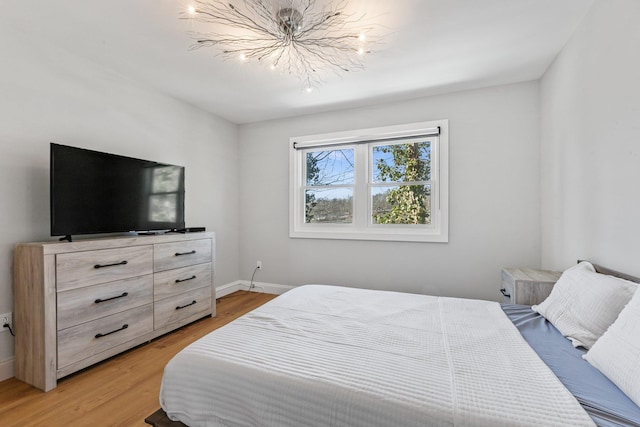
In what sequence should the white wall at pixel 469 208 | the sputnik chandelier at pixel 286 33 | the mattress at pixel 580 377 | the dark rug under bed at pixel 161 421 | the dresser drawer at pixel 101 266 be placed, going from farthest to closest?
1. the white wall at pixel 469 208
2. the dresser drawer at pixel 101 266
3. the sputnik chandelier at pixel 286 33
4. the dark rug under bed at pixel 161 421
5. the mattress at pixel 580 377

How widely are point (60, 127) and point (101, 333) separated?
5.41ft

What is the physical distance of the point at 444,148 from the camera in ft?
10.6

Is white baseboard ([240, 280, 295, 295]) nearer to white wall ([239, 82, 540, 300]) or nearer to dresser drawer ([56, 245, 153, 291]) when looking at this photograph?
white wall ([239, 82, 540, 300])

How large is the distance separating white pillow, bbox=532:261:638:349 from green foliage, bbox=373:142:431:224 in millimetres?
1842

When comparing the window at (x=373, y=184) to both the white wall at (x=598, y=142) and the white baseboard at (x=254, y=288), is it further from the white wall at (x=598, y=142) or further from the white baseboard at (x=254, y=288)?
the white wall at (x=598, y=142)

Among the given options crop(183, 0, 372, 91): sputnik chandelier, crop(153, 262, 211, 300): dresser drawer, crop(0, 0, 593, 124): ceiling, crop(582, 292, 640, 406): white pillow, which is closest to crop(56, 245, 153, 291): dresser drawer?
crop(153, 262, 211, 300): dresser drawer

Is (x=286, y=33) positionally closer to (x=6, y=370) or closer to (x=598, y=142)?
(x=598, y=142)

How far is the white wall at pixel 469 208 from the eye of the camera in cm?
298

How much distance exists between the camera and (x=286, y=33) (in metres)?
2.07

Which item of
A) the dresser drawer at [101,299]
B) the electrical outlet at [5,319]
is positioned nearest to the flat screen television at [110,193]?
the dresser drawer at [101,299]

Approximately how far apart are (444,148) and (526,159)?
0.79 metres

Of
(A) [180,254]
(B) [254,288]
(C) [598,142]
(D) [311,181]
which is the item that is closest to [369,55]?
(C) [598,142]

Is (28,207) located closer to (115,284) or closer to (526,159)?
(115,284)

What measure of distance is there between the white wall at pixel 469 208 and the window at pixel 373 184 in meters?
0.11
